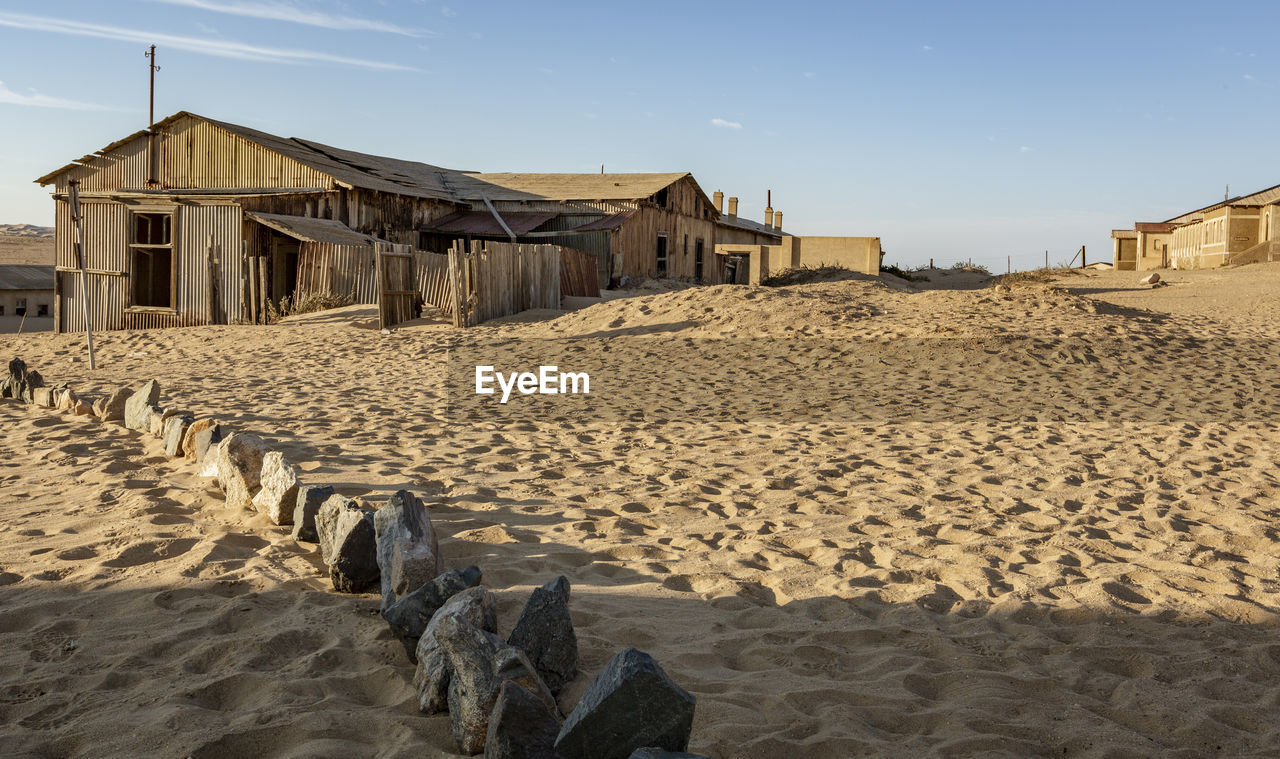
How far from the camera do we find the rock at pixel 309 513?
426cm

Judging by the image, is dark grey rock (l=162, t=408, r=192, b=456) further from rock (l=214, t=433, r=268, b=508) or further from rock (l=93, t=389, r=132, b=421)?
rock (l=93, t=389, r=132, b=421)

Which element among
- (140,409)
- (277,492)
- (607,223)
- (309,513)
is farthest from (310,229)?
(309,513)

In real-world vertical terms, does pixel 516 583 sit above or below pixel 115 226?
below

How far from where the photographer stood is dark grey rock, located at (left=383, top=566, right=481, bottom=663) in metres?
3.02

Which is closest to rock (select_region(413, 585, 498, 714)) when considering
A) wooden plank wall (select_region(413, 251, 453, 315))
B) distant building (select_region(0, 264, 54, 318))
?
wooden plank wall (select_region(413, 251, 453, 315))

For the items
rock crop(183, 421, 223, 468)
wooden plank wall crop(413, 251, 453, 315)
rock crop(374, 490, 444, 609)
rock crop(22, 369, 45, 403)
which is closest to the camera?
rock crop(374, 490, 444, 609)

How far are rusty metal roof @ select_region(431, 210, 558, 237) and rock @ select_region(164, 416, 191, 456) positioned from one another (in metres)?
18.7

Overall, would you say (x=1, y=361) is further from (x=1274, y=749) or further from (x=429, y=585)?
(x=1274, y=749)

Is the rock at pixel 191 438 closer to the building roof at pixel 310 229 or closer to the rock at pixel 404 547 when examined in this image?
the rock at pixel 404 547

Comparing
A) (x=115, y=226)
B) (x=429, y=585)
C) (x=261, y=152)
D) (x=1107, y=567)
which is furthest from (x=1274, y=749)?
(x=261, y=152)

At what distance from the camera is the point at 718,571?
157 inches

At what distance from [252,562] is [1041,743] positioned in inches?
126

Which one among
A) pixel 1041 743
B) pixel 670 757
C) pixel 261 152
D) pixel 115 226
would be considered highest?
pixel 261 152

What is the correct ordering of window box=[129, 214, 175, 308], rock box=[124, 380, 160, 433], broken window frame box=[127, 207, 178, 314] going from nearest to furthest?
rock box=[124, 380, 160, 433]
broken window frame box=[127, 207, 178, 314]
window box=[129, 214, 175, 308]
